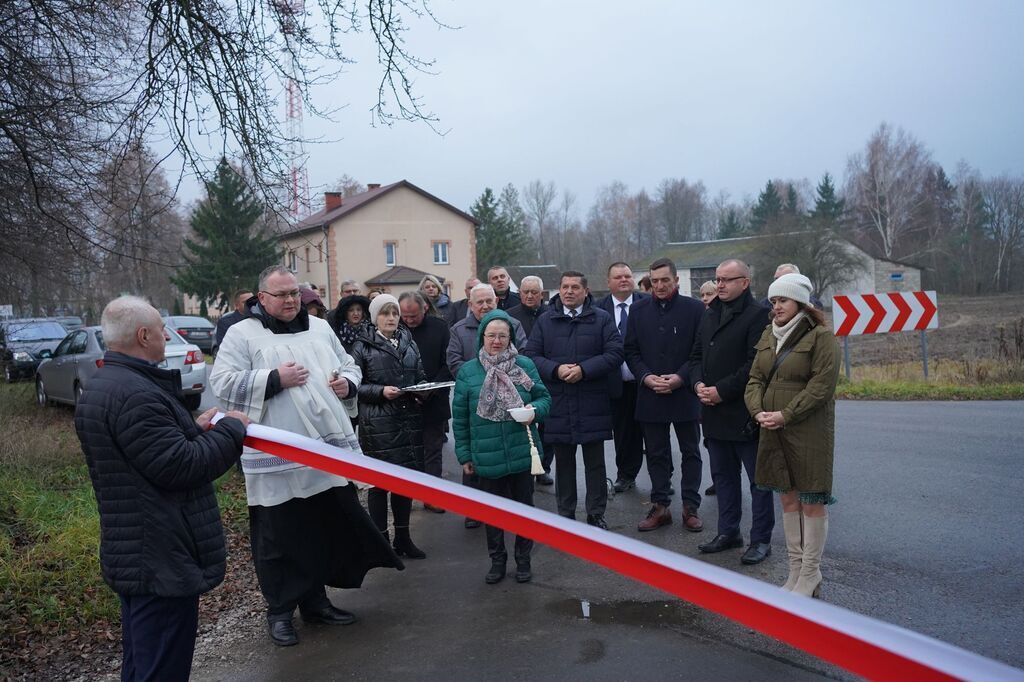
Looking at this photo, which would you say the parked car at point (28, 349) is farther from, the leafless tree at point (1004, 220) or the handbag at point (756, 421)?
the leafless tree at point (1004, 220)

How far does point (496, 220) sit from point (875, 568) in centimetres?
6246

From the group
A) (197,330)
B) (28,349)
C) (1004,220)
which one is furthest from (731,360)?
(1004,220)

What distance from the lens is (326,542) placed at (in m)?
4.78

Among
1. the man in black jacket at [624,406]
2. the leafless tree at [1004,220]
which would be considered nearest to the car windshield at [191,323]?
the man in black jacket at [624,406]

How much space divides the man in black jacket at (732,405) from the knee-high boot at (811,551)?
720 millimetres

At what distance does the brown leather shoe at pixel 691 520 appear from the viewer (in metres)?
A: 6.34

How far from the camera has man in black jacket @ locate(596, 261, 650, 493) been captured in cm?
763

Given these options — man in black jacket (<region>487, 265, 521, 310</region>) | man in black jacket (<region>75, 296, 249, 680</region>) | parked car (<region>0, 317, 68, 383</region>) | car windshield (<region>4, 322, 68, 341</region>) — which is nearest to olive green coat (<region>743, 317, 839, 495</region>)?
man in black jacket (<region>75, 296, 249, 680</region>)

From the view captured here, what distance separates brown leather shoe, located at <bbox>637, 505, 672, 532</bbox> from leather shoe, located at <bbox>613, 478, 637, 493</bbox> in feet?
3.95

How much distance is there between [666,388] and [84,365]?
11685mm

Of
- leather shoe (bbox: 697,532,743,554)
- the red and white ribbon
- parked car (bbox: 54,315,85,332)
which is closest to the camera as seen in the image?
the red and white ribbon

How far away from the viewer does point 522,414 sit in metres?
5.45

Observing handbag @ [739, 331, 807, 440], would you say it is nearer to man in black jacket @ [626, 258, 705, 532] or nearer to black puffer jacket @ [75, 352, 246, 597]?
man in black jacket @ [626, 258, 705, 532]

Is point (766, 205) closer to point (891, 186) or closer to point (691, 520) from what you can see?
point (891, 186)
